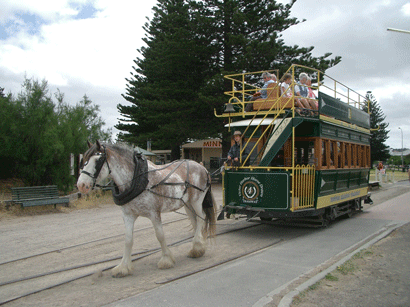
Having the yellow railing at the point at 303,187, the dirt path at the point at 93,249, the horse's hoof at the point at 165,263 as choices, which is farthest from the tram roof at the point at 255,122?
the horse's hoof at the point at 165,263

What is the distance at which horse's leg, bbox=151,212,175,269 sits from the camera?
17.9ft

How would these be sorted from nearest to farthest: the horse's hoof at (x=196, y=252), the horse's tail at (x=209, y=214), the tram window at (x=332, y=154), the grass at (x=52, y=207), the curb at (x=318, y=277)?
the curb at (x=318, y=277)
the horse's hoof at (x=196, y=252)
the horse's tail at (x=209, y=214)
the tram window at (x=332, y=154)
the grass at (x=52, y=207)

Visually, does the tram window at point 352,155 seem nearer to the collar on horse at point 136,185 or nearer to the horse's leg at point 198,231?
the horse's leg at point 198,231

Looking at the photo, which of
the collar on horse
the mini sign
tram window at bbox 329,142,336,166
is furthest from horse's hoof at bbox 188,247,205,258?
the mini sign

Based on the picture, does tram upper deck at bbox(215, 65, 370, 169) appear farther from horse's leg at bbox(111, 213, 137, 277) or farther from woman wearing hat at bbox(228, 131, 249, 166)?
horse's leg at bbox(111, 213, 137, 277)

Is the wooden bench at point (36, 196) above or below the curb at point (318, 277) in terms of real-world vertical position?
above

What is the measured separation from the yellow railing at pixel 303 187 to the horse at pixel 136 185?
2768 mm

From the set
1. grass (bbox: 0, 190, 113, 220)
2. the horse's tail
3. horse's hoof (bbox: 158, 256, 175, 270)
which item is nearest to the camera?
horse's hoof (bbox: 158, 256, 175, 270)

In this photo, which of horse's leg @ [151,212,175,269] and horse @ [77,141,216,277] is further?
horse's leg @ [151,212,175,269]

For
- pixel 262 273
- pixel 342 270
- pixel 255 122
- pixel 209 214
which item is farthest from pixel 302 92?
pixel 262 273

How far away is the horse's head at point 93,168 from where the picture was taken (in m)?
4.84

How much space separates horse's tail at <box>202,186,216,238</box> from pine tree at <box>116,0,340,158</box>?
46.6 feet

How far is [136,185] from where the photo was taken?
207 inches

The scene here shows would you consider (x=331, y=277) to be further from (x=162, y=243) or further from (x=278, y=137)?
(x=278, y=137)
